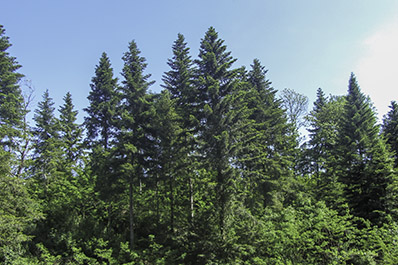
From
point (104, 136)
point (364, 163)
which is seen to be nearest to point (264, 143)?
point (364, 163)

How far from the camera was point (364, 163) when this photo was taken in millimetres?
18922

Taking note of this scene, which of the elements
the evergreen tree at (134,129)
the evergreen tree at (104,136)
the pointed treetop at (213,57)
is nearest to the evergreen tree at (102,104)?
the evergreen tree at (104,136)

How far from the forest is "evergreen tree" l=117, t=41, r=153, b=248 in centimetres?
9

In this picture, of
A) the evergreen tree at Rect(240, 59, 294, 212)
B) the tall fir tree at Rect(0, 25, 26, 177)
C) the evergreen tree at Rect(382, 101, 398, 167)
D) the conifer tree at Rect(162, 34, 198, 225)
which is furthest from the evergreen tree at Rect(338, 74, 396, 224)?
the tall fir tree at Rect(0, 25, 26, 177)

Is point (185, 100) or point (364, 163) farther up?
point (185, 100)

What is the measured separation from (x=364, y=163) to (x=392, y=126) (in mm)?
12668

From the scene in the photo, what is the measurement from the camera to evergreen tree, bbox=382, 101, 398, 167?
25688mm

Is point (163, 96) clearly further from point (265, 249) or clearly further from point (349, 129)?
point (349, 129)

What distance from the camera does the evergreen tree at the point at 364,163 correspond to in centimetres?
1708

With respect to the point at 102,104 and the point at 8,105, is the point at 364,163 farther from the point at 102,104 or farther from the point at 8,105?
the point at 8,105

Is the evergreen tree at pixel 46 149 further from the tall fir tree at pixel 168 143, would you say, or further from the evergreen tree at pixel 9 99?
the tall fir tree at pixel 168 143

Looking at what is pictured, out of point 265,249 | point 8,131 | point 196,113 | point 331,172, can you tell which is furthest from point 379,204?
point 8,131

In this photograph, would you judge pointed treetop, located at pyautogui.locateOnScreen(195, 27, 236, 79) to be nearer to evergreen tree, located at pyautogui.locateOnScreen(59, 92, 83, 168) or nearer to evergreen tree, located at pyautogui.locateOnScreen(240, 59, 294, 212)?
evergreen tree, located at pyautogui.locateOnScreen(240, 59, 294, 212)

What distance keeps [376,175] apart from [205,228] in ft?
45.5
